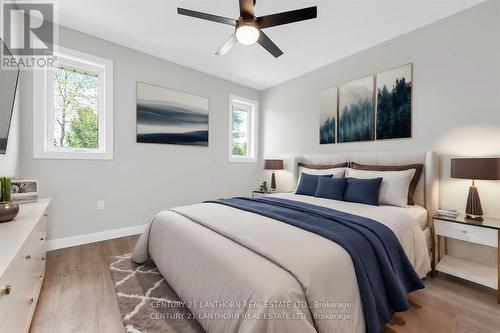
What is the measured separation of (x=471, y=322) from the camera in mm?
1633

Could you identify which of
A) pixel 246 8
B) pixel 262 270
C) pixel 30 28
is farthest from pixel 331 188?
pixel 30 28

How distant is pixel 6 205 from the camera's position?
4.87ft

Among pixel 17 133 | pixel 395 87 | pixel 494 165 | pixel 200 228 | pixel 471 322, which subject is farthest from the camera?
pixel 395 87

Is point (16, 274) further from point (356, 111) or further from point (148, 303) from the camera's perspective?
point (356, 111)

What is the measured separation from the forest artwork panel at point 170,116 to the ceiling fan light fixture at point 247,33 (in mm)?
2014

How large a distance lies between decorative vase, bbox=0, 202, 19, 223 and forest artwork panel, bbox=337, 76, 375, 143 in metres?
3.73

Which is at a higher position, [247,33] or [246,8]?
[246,8]

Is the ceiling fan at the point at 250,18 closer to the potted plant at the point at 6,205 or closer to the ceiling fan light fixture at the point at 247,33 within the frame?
the ceiling fan light fixture at the point at 247,33

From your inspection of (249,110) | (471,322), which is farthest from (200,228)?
(249,110)

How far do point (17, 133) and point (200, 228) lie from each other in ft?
8.01

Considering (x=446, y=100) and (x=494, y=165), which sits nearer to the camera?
(x=494, y=165)

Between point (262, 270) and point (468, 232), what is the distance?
2161mm

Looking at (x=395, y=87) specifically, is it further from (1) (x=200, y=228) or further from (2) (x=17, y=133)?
(2) (x=17, y=133)

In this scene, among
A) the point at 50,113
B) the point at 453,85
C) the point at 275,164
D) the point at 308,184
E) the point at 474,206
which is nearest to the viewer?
the point at 474,206
